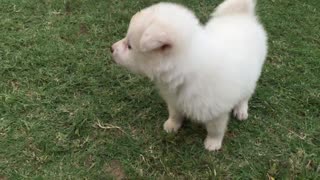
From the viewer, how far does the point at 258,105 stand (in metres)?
3.27

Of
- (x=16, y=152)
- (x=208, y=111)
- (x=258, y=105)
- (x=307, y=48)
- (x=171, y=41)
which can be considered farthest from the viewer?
(x=307, y=48)

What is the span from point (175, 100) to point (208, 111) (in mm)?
202

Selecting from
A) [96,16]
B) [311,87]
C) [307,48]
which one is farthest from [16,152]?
[307,48]

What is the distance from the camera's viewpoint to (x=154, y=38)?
218cm

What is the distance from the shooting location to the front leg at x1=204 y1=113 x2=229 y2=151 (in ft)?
8.95

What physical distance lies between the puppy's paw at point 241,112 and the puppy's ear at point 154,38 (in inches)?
40.8

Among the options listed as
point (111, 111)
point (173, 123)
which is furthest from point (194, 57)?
point (111, 111)

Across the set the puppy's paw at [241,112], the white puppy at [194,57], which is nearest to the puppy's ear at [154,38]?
the white puppy at [194,57]

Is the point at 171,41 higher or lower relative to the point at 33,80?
higher

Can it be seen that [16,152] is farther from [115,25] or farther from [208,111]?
[115,25]

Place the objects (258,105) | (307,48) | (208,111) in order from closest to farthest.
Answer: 1. (208,111)
2. (258,105)
3. (307,48)

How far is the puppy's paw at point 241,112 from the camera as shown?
3.07 metres

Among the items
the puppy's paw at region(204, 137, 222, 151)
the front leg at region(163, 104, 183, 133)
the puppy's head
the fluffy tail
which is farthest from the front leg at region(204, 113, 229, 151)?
the fluffy tail

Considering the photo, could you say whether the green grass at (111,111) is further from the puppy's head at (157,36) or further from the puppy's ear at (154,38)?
the puppy's ear at (154,38)
